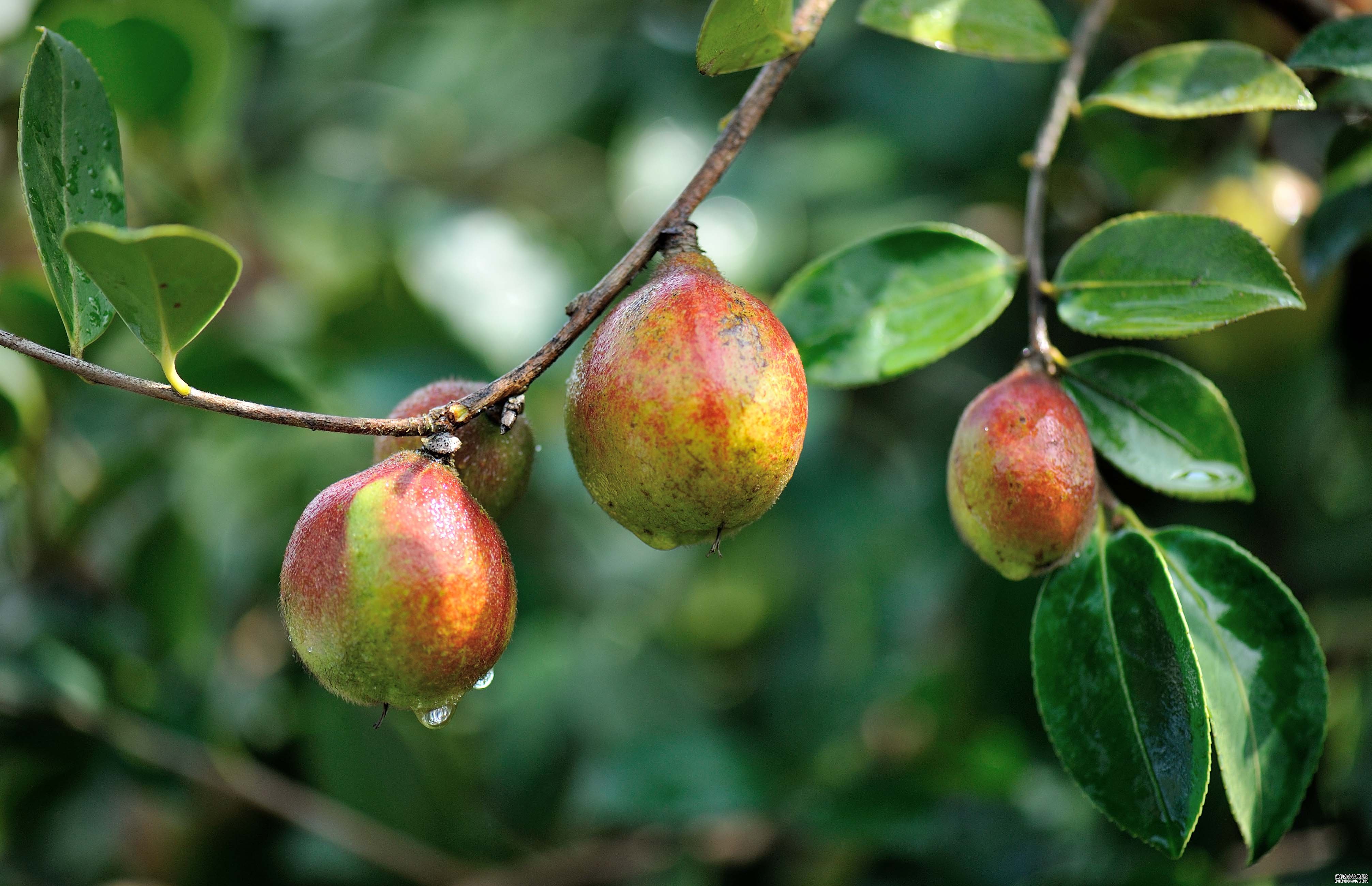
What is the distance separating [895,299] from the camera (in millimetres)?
1145

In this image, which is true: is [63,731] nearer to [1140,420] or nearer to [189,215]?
[189,215]

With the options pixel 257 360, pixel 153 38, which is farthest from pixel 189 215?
pixel 257 360

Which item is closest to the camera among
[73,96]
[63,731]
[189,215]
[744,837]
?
[73,96]

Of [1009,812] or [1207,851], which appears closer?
[1207,851]

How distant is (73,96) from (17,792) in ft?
4.49

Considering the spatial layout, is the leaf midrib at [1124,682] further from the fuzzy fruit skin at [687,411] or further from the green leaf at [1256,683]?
the fuzzy fruit skin at [687,411]

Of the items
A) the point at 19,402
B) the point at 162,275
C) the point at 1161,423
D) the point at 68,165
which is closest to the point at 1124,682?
the point at 1161,423

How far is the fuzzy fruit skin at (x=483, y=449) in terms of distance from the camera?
928 millimetres

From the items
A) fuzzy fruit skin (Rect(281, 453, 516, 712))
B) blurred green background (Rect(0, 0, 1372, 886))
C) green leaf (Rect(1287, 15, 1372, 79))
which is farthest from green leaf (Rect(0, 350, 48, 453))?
green leaf (Rect(1287, 15, 1372, 79))

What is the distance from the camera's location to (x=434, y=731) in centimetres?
195

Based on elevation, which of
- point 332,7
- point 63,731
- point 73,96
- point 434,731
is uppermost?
point 73,96

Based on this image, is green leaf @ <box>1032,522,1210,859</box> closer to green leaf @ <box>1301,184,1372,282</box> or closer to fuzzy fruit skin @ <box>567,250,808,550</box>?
fuzzy fruit skin @ <box>567,250,808,550</box>

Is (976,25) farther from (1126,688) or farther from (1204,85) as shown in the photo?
(1126,688)

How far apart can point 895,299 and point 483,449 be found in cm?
49
